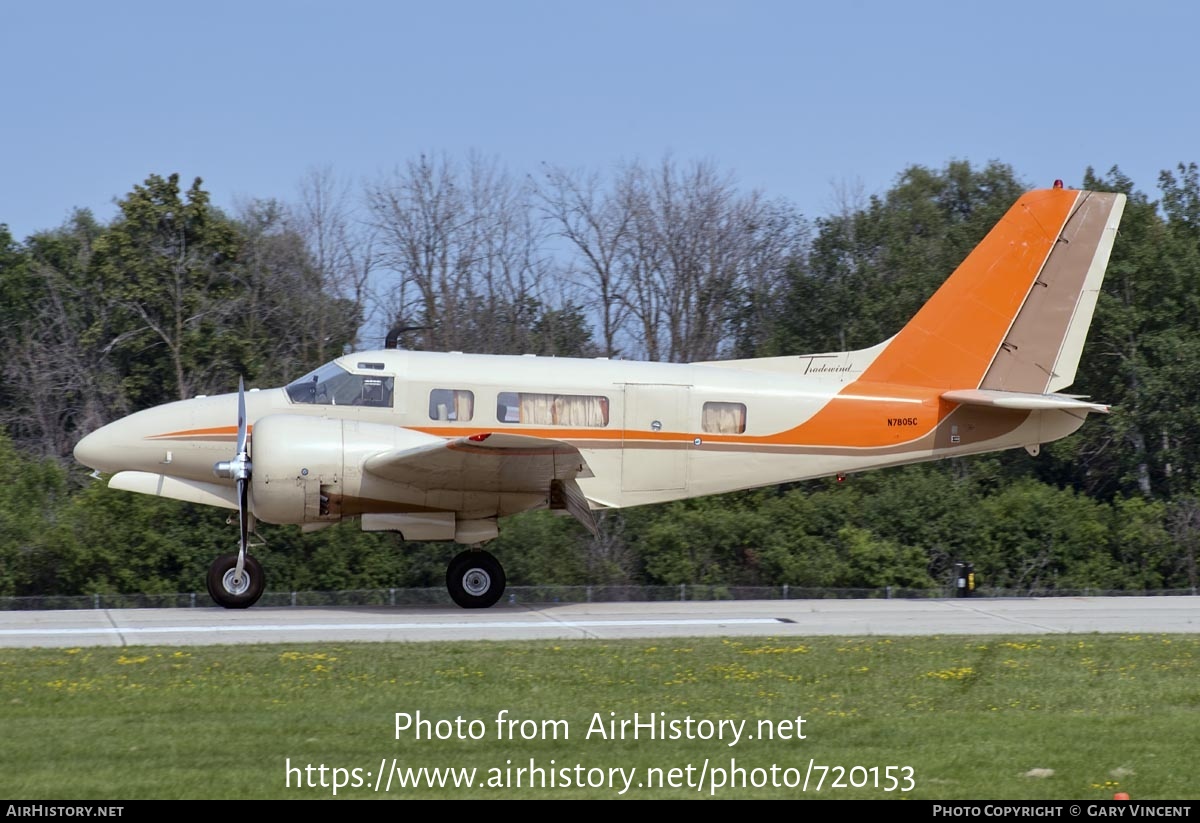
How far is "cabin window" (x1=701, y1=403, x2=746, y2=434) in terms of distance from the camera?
61.3 ft

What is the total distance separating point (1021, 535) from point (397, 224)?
2140 centimetres

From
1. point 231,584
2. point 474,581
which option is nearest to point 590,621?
point 474,581

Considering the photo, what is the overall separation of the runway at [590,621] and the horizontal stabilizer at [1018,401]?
9.30 feet

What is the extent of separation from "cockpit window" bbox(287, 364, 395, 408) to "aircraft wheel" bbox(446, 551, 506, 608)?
2.43 m

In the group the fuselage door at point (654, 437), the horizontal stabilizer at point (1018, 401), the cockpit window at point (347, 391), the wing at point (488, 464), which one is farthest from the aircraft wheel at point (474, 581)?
the horizontal stabilizer at point (1018, 401)

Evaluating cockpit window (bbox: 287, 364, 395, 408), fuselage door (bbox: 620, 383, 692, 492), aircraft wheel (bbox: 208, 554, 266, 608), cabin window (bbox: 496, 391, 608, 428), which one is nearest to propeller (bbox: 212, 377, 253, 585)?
aircraft wheel (bbox: 208, 554, 266, 608)

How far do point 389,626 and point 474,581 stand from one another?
2570 mm

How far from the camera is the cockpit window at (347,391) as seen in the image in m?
18.0

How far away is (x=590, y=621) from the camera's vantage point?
54.6 feet

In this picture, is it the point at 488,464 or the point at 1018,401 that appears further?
the point at 1018,401

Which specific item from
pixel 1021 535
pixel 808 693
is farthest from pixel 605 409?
pixel 1021 535

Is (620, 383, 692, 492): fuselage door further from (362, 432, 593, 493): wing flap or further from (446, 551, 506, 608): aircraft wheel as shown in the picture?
(446, 551, 506, 608): aircraft wheel

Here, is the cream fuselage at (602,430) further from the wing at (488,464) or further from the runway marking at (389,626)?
the runway marking at (389,626)

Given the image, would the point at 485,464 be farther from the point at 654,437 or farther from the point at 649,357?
the point at 649,357
